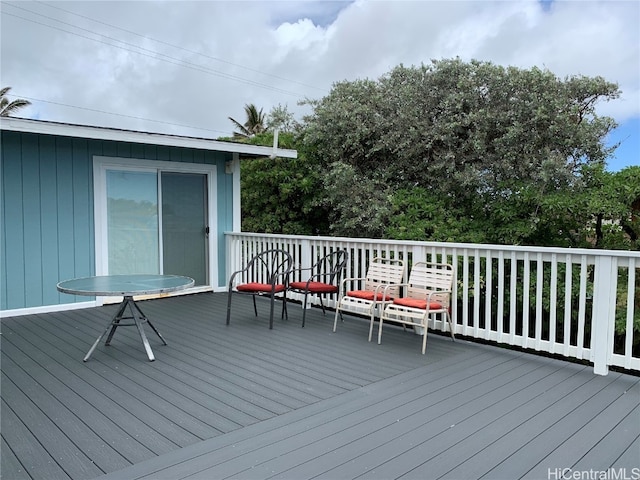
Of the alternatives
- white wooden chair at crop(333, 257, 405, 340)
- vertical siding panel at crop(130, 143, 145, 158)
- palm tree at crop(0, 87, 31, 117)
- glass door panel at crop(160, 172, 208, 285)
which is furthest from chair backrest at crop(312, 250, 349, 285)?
palm tree at crop(0, 87, 31, 117)

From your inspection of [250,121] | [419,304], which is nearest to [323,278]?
[419,304]

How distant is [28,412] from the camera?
8.50 ft

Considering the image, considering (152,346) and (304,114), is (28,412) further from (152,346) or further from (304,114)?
(304,114)

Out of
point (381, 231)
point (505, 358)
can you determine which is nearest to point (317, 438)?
point (505, 358)

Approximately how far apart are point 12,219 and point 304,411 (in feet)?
14.4

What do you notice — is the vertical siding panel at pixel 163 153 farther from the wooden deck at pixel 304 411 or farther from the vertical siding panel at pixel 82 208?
the wooden deck at pixel 304 411

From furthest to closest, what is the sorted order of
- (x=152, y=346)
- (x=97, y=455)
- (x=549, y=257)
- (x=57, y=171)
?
(x=57, y=171) < (x=152, y=346) < (x=549, y=257) < (x=97, y=455)

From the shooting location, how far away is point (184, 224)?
6.58 m

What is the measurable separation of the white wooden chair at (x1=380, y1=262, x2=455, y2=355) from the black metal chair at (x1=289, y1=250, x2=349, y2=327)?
0.86 meters

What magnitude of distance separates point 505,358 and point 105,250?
4833 mm

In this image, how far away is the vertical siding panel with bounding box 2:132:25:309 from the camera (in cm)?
509

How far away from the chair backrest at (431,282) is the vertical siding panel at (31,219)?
4.27m

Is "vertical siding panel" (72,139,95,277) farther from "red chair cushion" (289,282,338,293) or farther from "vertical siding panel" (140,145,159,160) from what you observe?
"red chair cushion" (289,282,338,293)

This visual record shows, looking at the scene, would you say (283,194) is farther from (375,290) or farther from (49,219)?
(375,290)
